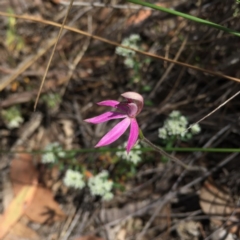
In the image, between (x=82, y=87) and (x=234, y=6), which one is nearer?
(x=234, y=6)

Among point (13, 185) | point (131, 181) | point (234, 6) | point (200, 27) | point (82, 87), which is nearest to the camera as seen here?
point (234, 6)

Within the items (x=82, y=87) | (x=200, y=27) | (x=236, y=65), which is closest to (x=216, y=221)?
(x=236, y=65)

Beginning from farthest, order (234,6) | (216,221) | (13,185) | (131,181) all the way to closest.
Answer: (13,185), (131,181), (216,221), (234,6)

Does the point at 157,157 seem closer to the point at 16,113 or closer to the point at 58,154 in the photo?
the point at 58,154

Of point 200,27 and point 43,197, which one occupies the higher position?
point 200,27

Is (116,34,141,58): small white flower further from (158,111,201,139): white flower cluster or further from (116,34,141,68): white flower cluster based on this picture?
(158,111,201,139): white flower cluster

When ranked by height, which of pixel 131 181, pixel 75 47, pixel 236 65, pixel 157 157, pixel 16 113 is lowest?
pixel 131 181

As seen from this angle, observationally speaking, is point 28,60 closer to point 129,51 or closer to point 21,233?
point 129,51

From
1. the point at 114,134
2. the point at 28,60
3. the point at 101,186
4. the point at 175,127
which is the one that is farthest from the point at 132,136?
the point at 28,60
